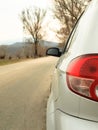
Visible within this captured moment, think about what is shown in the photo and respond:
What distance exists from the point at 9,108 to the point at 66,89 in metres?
6.62

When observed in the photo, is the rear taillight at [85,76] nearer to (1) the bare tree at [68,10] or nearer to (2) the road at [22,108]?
(2) the road at [22,108]

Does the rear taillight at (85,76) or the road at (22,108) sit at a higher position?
the rear taillight at (85,76)

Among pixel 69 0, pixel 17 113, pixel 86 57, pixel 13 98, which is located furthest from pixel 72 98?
pixel 69 0

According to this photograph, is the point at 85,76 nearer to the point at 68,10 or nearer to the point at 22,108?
the point at 22,108

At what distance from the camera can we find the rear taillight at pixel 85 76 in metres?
2.79

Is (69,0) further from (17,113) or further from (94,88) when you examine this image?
(94,88)

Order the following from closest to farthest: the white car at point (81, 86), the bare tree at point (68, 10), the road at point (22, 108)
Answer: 1. the white car at point (81, 86)
2. the road at point (22, 108)
3. the bare tree at point (68, 10)

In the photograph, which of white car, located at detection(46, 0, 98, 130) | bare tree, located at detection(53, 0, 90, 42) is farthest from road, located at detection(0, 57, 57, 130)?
bare tree, located at detection(53, 0, 90, 42)

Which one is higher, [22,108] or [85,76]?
[85,76]

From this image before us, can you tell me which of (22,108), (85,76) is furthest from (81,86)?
(22,108)

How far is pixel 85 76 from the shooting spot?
111 inches

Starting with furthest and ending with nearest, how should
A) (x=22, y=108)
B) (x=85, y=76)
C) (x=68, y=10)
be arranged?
(x=68, y=10)
(x=22, y=108)
(x=85, y=76)

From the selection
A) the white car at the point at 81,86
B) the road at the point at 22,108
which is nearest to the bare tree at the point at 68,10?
the road at the point at 22,108

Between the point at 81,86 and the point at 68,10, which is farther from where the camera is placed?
the point at 68,10
